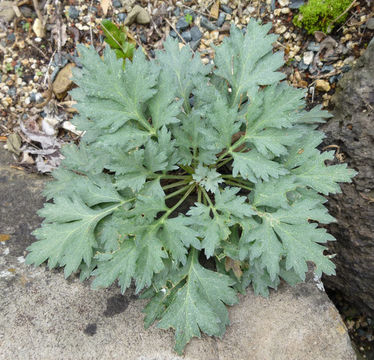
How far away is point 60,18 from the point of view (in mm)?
Result: 2824

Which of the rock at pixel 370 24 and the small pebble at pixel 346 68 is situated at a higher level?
the rock at pixel 370 24

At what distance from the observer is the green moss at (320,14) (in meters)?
2.33

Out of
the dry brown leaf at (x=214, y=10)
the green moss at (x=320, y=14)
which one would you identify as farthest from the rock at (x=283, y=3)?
the dry brown leaf at (x=214, y=10)

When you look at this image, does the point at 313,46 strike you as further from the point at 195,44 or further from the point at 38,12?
the point at 38,12

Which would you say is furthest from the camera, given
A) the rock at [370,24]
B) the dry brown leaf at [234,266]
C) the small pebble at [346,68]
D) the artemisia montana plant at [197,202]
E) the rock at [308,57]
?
the rock at [308,57]

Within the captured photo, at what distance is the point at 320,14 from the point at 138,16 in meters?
1.30

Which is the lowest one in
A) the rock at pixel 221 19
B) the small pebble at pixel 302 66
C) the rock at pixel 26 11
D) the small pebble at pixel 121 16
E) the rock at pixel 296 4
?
the rock at pixel 26 11

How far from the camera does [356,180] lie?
2.07 m

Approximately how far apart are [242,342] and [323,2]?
2110 mm

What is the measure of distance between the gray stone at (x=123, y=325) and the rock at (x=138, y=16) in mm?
1825

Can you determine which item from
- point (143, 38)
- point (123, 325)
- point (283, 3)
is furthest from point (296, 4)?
point (123, 325)

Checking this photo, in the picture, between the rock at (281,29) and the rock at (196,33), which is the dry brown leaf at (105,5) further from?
the rock at (281,29)

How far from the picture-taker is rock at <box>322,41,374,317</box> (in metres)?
2.01

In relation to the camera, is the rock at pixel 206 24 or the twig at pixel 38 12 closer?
the rock at pixel 206 24
